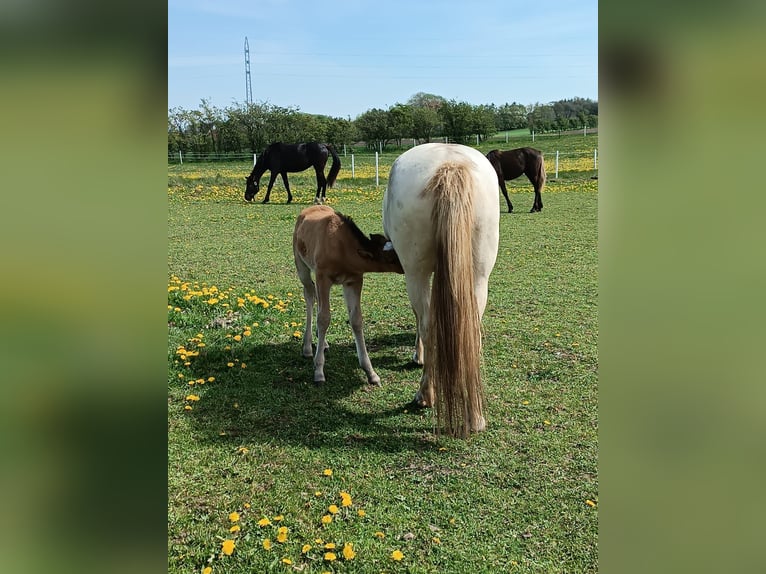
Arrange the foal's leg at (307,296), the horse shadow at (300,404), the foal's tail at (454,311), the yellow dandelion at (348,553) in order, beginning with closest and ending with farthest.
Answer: the yellow dandelion at (348,553), the foal's tail at (454,311), the horse shadow at (300,404), the foal's leg at (307,296)

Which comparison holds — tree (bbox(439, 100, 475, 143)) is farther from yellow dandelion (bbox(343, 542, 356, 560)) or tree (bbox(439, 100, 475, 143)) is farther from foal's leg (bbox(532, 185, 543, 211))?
yellow dandelion (bbox(343, 542, 356, 560))

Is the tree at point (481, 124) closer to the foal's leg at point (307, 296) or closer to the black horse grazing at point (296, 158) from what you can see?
the black horse grazing at point (296, 158)

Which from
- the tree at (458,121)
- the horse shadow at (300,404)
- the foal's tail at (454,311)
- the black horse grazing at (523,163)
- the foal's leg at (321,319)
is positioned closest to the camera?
the foal's tail at (454,311)

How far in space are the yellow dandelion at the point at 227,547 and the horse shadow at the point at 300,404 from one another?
3.41 feet

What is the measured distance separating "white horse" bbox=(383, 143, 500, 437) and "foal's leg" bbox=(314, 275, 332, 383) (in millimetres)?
805

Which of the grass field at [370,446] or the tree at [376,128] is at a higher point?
the tree at [376,128]

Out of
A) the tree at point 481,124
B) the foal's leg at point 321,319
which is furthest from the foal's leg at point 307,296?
the tree at point 481,124


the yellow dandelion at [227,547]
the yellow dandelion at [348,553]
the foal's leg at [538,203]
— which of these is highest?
the foal's leg at [538,203]

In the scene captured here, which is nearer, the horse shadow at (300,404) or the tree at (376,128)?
the horse shadow at (300,404)

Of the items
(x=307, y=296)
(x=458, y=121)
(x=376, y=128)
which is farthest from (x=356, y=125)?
(x=307, y=296)

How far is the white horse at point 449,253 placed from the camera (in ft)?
10.9

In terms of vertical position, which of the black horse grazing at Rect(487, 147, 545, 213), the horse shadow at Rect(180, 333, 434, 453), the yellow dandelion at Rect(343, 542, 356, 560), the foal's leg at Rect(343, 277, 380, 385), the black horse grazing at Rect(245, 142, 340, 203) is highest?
the black horse grazing at Rect(245, 142, 340, 203)

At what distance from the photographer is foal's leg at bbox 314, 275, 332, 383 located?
4355 millimetres

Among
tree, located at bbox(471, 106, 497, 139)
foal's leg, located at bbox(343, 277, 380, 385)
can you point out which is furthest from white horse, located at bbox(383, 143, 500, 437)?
tree, located at bbox(471, 106, 497, 139)
